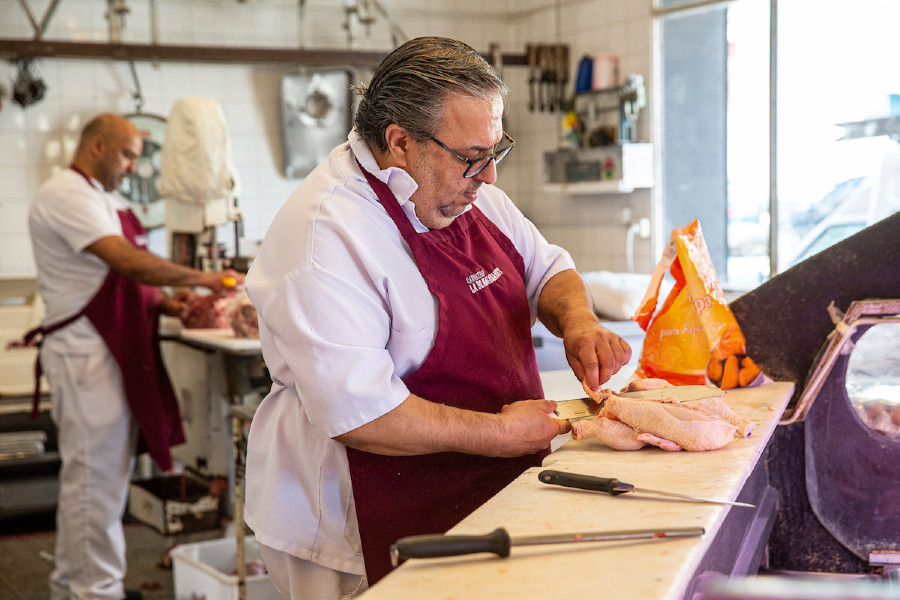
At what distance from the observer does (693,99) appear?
5.59 m

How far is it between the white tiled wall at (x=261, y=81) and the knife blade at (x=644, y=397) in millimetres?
4071

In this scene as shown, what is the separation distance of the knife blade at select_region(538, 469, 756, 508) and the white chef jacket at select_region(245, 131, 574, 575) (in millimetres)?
289

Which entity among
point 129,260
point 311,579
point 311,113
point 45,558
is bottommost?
point 45,558

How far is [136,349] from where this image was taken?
12.4ft

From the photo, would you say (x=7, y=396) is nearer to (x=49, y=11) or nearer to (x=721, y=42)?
(x=49, y=11)

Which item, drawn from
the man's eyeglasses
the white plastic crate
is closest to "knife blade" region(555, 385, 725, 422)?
the man's eyeglasses

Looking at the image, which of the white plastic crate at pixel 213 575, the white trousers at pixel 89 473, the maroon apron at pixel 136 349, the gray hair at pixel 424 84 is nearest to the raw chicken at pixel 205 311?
the maroon apron at pixel 136 349

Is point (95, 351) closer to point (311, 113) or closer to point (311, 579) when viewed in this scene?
point (311, 579)

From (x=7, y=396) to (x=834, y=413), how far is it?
4653mm

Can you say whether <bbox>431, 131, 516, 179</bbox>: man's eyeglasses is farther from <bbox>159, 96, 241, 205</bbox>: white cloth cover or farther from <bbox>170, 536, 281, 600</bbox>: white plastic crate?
<bbox>159, 96, 241, 205</bbox>: white cloth cover

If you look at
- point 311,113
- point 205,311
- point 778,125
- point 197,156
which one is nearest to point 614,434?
point 205,311

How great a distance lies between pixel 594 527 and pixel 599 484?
0.14m

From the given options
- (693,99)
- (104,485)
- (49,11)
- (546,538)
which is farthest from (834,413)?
→ (49,11)

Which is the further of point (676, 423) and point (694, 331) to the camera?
point (694, 331)
